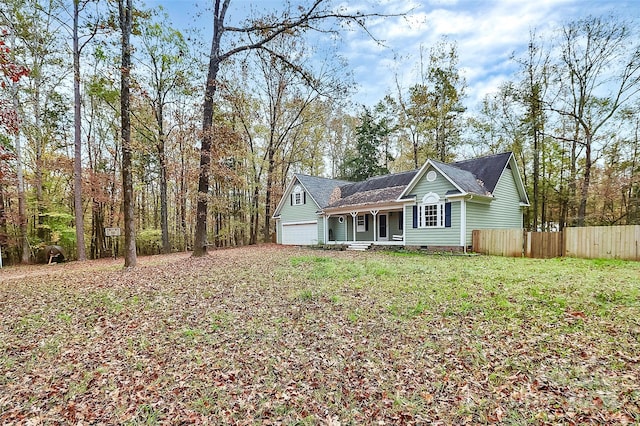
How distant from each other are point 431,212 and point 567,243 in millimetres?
5628

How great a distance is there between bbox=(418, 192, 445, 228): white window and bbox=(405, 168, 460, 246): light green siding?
205mm

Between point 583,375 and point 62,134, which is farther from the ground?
point 62,134

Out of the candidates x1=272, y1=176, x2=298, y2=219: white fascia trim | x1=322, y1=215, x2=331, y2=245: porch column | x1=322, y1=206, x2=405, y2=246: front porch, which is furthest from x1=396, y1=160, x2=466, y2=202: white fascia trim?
x1=272, y1=176, x2=298, y2=219: white fascia trim

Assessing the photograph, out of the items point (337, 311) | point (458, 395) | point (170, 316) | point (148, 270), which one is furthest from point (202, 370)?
point (148, 270)

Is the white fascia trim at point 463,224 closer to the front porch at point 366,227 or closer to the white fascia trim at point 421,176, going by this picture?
the white fascia trim at point 421,176

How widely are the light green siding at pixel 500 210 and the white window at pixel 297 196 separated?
11.8 meters

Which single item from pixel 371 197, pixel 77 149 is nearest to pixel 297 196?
pixel 371 197

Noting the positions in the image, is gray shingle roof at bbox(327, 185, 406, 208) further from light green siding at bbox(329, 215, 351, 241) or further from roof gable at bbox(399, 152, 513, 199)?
roof gable at bbox(399, 152, 513, 199)

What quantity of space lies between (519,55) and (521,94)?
2.57 meters

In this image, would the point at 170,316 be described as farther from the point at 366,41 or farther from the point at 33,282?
the point at 366,41

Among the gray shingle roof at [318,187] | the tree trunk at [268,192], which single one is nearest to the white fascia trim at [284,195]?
the gray shingle roof at [318,187]

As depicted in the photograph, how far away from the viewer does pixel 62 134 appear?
17719 mm

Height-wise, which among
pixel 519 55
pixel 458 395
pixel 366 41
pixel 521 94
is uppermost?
pixel 519 55

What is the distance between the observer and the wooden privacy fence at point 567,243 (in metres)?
10.9
